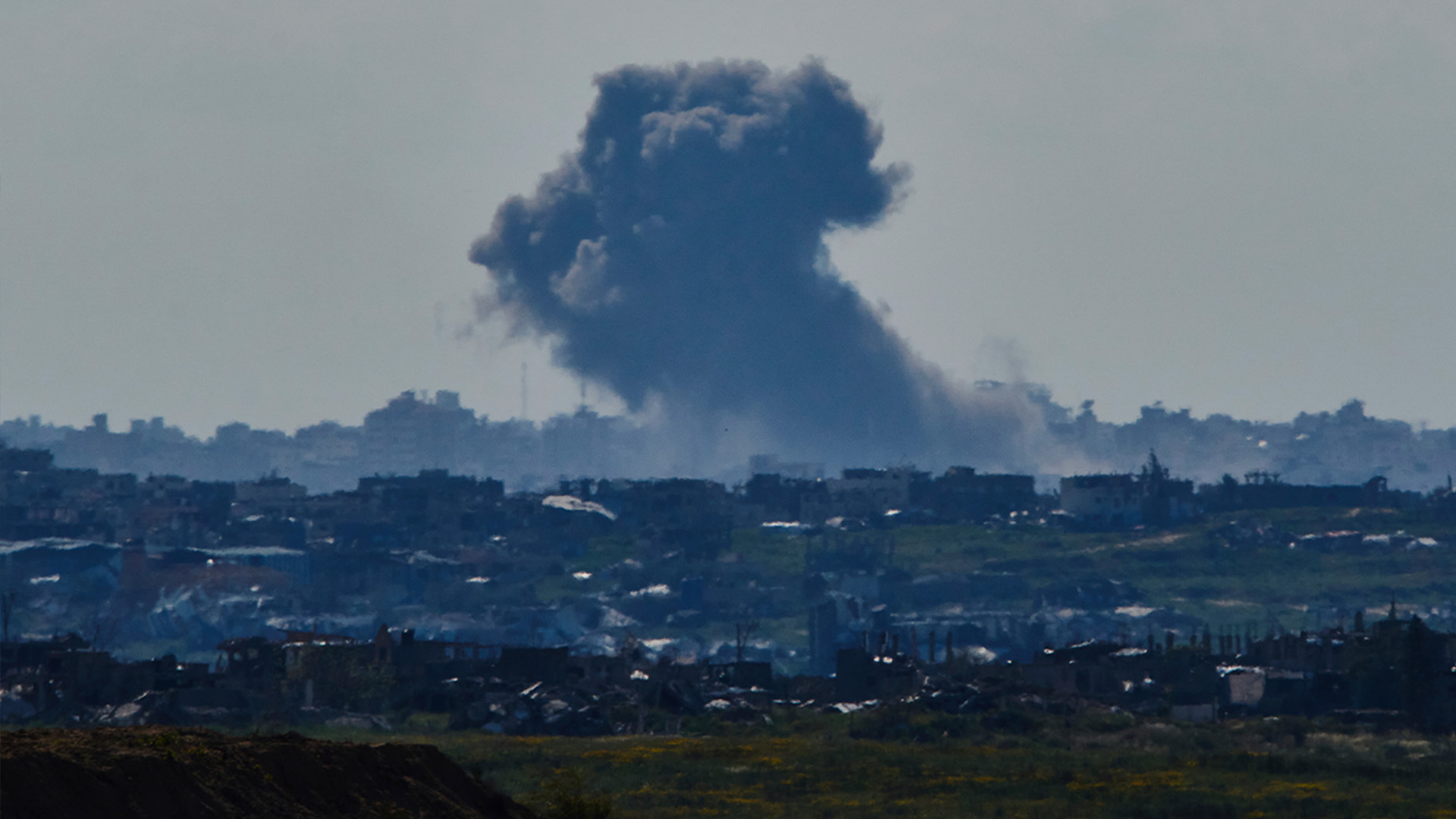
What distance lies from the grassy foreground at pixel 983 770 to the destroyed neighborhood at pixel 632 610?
6.24 meters

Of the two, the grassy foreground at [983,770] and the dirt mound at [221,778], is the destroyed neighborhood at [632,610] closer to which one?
the grassy foreground at [983,770]

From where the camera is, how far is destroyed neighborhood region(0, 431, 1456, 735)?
63312mm

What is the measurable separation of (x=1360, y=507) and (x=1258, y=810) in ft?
407

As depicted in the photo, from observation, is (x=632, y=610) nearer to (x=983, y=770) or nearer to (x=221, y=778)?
(x=983, y=770)

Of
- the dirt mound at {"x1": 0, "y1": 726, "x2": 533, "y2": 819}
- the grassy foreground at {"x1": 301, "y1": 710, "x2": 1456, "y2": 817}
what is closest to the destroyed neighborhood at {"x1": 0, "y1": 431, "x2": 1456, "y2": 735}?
the grassy foreground at {"x1": 301, "y1": 710, "x2": 1456, "y2": 817}

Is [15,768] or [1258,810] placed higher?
[15,768]

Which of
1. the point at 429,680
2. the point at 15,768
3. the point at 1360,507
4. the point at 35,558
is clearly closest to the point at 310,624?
the point at 35,558

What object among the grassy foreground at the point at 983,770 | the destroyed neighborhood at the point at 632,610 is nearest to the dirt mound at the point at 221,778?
the grassy foreground at the point at 983,770

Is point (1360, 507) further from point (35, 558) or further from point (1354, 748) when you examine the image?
Result: point (1354, 748)

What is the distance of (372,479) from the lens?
165875mm

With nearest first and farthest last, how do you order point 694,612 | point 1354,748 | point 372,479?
point 1354,748 < point 694,612 < point 372,479

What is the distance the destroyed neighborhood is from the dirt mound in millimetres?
34392

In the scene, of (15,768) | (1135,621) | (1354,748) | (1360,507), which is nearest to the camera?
(15,768)

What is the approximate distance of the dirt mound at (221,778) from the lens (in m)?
19.1
